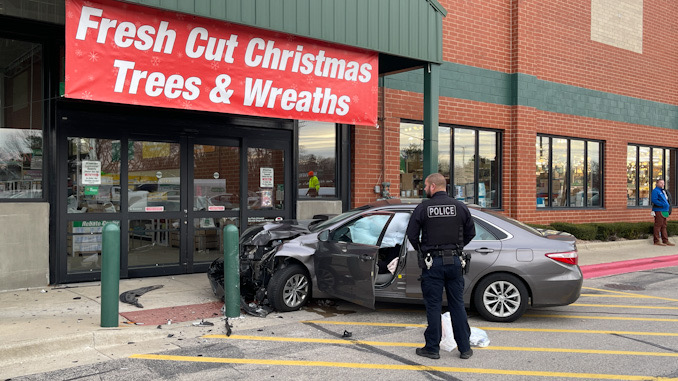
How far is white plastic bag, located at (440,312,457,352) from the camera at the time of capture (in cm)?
573

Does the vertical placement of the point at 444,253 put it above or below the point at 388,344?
above

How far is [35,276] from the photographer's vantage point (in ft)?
28.4

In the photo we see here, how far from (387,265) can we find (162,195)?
187 inches

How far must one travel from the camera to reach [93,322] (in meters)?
6.55

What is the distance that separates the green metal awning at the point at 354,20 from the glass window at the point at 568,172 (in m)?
7.38

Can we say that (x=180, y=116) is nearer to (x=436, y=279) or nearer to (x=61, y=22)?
(x=61, y=22)

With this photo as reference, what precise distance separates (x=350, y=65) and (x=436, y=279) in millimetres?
5005

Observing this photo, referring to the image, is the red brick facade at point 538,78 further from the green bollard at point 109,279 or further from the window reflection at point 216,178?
the green bollard at point 109,279

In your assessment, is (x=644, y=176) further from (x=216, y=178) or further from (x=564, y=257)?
(x=216, y=178)

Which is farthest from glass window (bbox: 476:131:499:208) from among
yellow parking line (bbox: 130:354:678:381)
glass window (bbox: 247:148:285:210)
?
yellow parking line (bbox: 130:354:678:381)

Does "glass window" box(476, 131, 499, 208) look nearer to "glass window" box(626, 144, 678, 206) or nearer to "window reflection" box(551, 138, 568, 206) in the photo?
"window reflection" box(551, 138, 568, 206)

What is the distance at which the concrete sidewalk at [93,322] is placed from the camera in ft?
18.4

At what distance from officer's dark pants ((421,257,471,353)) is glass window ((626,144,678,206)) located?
15.6 m

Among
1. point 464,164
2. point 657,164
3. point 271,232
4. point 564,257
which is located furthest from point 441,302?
point 657,164
